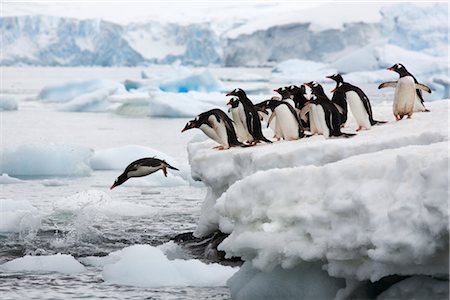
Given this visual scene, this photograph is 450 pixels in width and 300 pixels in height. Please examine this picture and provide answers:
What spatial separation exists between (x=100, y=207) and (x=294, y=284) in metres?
5.15

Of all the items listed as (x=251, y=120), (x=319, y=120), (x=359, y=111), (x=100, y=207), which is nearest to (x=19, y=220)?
(x=100, y=207)

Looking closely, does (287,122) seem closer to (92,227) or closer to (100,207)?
(92,227)

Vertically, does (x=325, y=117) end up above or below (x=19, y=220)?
above

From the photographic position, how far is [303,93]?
8938 millimetres

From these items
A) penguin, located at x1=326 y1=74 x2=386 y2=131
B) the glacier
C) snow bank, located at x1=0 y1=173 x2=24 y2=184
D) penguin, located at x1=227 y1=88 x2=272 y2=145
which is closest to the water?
snow bank, located at x1=0 y1=173 x2=24 y2=184

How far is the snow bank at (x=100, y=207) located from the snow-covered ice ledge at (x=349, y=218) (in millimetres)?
4286

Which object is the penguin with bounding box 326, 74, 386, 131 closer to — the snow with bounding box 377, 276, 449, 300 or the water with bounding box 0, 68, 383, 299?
the water with bounding box 0, 68, 383, 299

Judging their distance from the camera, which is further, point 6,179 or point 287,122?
point 6,179

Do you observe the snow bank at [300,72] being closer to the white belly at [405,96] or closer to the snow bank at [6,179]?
the snow bank at [6,179]

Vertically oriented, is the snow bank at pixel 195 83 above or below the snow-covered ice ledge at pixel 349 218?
above

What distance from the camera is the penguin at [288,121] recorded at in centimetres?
783

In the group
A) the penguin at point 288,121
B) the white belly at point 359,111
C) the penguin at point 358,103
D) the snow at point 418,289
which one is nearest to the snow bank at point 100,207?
the penguin at point 288,121

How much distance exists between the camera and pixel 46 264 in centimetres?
727

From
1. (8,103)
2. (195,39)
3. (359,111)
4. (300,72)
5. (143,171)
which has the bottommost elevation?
(143,171)
